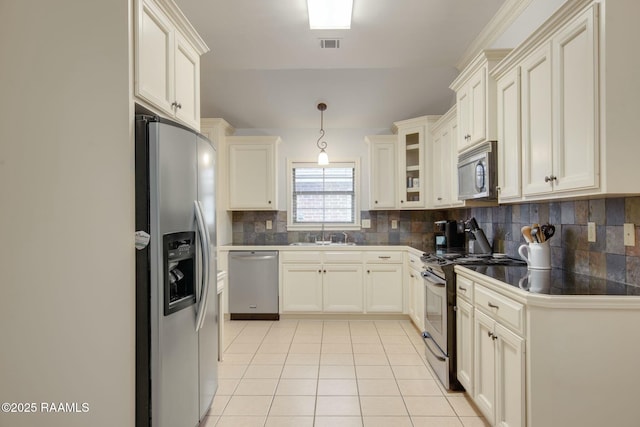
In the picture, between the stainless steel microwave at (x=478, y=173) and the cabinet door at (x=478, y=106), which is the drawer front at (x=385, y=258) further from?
the cabinet door at (x=478, y=106)

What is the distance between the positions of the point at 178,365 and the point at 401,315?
3.05 m

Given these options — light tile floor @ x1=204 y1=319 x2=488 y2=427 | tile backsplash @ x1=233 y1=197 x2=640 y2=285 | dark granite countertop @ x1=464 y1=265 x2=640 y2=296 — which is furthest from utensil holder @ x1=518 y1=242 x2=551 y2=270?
light tile floor @ x1=204 y1=319 x2=488 y2=427

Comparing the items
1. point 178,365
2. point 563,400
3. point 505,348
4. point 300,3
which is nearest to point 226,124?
point 300,3

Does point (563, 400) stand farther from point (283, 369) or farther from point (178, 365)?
point (283, 369)

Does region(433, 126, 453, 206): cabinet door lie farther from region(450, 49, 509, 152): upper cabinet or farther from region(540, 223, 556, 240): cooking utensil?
region(540, 223, 556, 240): cooking utensil

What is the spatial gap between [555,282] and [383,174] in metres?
2.83

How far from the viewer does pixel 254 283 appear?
4.24 metres

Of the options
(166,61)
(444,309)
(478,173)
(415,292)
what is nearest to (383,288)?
(415,292)

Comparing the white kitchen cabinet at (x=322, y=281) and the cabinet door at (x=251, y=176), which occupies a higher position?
the cabinet door at (x=251, y=176)

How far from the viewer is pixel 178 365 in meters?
1.69

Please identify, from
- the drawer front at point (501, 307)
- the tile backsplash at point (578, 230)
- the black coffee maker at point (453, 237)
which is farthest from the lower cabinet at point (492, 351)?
the black coffee maker at point (453, 237)

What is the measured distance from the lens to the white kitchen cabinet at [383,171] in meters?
4.45

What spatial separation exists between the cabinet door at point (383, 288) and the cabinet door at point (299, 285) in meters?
0.62

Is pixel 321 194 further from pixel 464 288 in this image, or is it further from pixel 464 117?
pixel 464 288
